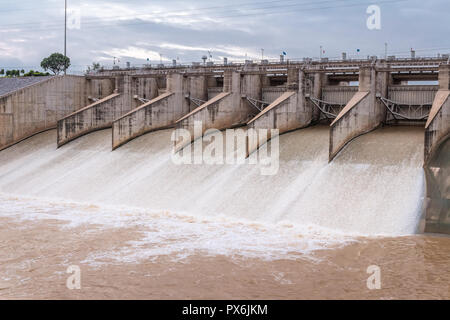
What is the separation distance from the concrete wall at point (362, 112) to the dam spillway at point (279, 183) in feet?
1.43

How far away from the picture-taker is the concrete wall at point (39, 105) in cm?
2603

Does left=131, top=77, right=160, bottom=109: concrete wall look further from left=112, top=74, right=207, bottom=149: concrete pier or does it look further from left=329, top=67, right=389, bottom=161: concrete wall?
left=329, top=67, right=389, bottom=161: concrete wall

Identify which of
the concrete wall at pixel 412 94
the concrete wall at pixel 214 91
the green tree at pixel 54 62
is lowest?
the concrete wall at pixel 412 94

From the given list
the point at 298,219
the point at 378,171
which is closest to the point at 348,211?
the point at 298,219

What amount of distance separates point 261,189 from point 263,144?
12.2 feet

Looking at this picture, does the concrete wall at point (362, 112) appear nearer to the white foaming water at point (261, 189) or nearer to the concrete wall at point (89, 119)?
the white foaming water at point (261, 189)

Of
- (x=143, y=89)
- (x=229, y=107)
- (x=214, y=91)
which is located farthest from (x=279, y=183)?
(x=143, y=89)

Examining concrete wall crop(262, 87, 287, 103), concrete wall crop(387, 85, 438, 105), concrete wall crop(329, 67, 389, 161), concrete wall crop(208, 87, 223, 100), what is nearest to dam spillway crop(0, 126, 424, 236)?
concrete wall crop(329, 67, 389, 161)

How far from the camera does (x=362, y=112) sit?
18031mm

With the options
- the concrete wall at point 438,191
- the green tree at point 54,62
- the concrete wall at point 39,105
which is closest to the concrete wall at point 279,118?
the concrete wall at point 438,191

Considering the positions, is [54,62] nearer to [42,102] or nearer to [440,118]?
[42,102]

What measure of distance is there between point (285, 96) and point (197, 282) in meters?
12.4

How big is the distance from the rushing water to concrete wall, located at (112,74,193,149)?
1.64m
